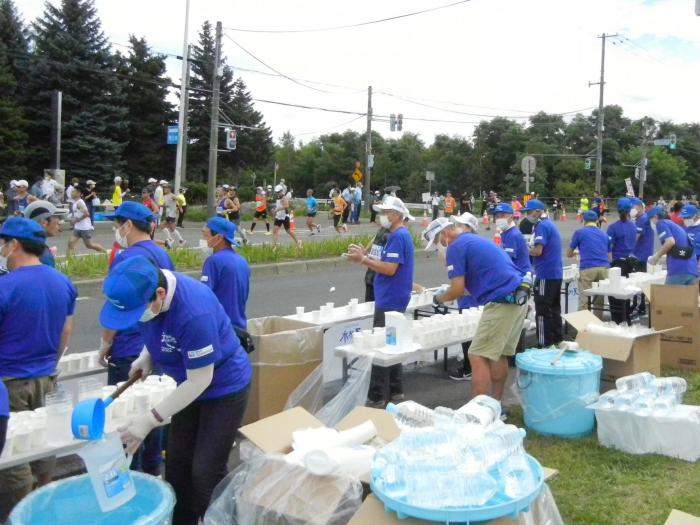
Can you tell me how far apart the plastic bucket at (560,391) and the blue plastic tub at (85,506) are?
3244mm

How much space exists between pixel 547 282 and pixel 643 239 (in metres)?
3.72

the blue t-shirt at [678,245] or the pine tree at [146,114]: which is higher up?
the pine tree at [146,114]

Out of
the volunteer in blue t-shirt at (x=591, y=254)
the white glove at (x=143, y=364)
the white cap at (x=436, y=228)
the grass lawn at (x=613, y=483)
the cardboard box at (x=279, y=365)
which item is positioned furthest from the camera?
the volunteer in blue t-shirt at (x=591, y=254)

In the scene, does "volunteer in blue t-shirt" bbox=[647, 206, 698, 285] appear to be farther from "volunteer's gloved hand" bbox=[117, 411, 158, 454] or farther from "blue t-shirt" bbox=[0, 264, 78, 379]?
"volunteer's gloved hand" bbox=[117, 411, 158, 454]

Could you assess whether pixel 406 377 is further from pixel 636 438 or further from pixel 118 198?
pixel 118 198

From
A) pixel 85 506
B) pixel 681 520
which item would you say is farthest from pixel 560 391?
pixel 85 506

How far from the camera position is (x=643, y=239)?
427 inches

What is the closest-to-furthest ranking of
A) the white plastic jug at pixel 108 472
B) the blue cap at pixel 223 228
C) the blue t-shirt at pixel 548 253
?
1. the white plastic jug at pixel 108 472
2. the blue cap at pixel 223 228
3. the blue t-shirt at pixel 548 253

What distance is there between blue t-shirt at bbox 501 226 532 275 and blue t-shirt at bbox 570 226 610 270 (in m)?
1.78

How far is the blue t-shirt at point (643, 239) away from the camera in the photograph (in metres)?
10.7

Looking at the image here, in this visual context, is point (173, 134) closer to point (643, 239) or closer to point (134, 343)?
point (643, 239)

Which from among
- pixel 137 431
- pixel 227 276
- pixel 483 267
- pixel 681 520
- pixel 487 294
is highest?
pixel 483 267

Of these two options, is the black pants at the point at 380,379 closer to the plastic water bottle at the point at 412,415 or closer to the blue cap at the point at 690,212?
the plastic water bottle at the point at 412,415

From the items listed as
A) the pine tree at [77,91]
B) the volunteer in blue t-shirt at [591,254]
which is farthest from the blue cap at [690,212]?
the pine tree at [77,91]
